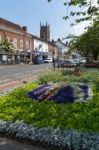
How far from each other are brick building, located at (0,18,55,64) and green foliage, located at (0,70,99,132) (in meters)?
55.2

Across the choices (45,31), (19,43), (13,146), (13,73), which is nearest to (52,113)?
(13,146)

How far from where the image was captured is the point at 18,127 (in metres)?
7.99

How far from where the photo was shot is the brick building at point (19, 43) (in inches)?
2689

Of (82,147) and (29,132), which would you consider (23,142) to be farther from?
(82,147)

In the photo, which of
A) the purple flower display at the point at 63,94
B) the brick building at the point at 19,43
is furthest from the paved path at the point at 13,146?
the brick building at the point at 19,43

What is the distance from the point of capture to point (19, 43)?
7788 centimetres

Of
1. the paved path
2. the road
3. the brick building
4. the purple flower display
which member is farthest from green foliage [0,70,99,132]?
the brick building

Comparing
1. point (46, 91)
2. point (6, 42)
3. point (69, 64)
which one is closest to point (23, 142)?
point (46, 91)

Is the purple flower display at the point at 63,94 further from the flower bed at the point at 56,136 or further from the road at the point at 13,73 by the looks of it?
the road at the point at 13,73

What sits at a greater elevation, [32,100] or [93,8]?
[93,8]

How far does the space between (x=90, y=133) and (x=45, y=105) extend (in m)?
2.90

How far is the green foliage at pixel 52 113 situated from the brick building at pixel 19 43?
55183 millimetres

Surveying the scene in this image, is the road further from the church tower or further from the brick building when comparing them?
the church tower

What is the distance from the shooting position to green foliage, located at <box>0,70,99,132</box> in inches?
308
